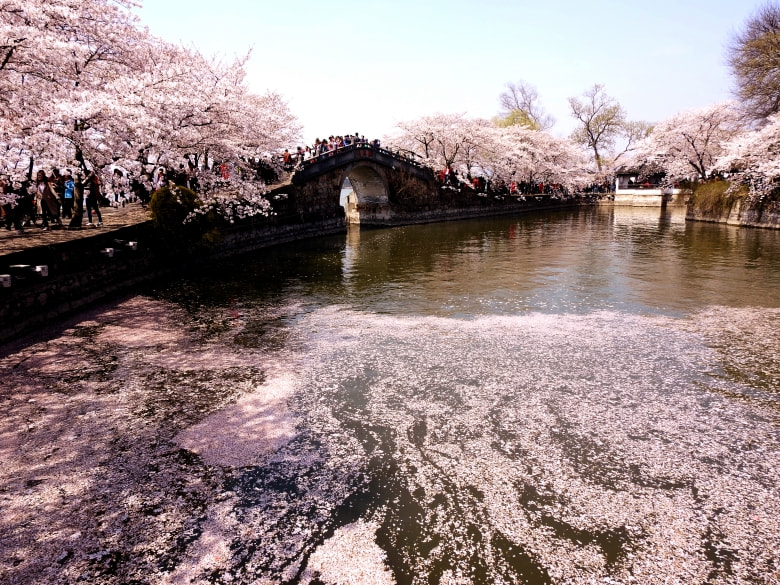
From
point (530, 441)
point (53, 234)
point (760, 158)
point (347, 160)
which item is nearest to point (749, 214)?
point (760, 158)

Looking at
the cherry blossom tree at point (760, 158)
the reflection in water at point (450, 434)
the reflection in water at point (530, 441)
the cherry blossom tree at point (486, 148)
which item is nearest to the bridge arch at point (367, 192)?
the cherry blossom tree at point (486, 148)

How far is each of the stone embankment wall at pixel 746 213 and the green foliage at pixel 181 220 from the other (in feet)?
104

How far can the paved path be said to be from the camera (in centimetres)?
1173

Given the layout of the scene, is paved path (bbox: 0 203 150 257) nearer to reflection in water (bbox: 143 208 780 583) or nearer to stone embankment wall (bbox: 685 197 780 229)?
reflection in water (bbox: 143 208 780 583)

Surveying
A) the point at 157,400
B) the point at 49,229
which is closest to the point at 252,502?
the point at 157,400

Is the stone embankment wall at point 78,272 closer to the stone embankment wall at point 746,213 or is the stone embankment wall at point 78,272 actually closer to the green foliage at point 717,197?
the stone embankment wall at point 746,213

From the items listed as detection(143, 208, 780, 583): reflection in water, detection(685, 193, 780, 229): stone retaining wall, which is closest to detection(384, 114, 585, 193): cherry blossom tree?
detection(685, 193, 780, 229): stone retaining wall

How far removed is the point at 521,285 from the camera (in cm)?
1529

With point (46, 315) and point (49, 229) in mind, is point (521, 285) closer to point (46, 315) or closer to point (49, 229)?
point (46, 315)

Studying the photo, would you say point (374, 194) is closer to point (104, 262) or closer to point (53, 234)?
point (104, 262)

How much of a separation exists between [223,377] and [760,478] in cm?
776

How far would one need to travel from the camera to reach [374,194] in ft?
129

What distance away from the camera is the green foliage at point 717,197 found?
3129cm

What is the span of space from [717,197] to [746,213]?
286 cm
